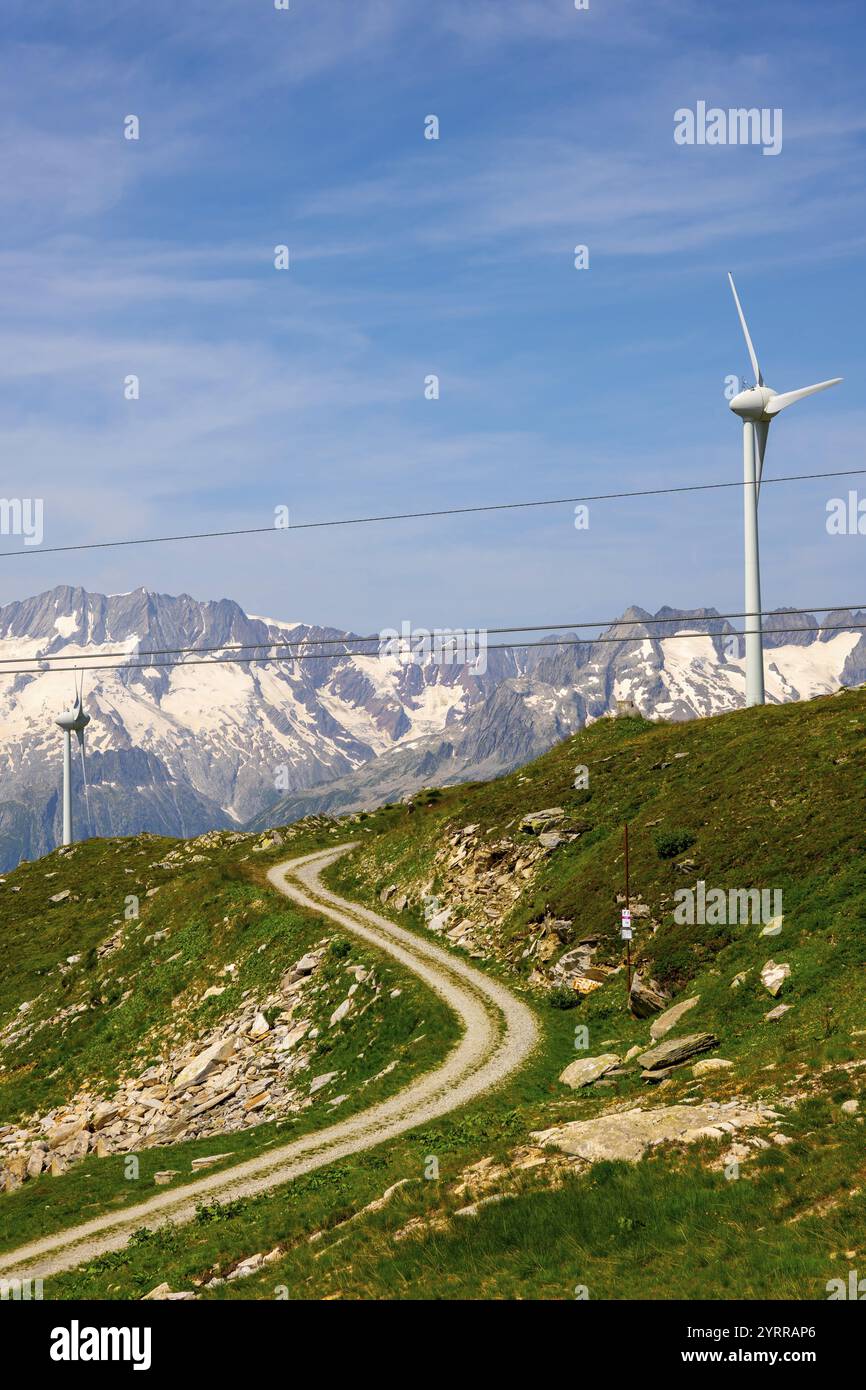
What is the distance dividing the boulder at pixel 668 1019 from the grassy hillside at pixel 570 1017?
0.64 m

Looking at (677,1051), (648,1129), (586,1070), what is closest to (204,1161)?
(586,1070)

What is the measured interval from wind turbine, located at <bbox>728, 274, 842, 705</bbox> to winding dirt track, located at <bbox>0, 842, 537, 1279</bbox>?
129 feet

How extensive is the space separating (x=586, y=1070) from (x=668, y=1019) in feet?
16.5

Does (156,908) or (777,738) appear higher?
(777,738)

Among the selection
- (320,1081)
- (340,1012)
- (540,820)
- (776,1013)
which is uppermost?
(540,820)

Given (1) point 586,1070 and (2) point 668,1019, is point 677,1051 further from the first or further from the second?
(2) point 668,1019

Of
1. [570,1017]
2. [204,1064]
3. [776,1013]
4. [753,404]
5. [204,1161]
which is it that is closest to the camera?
[776,1013]

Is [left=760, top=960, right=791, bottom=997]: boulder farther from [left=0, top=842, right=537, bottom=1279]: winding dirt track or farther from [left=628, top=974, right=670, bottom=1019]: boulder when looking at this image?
[left=0, top=842, right=537, bottom=1279]: winding dirt track

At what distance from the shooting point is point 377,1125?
44.4 m

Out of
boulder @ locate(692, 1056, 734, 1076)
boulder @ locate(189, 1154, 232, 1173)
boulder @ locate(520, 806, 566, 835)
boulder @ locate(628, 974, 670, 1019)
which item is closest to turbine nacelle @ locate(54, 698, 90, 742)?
boulder @ locate(520, 806, 566, 835)

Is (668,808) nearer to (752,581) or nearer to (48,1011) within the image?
(752,581)

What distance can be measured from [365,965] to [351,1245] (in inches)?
1401

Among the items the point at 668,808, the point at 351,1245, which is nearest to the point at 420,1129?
the point at 351,1245
